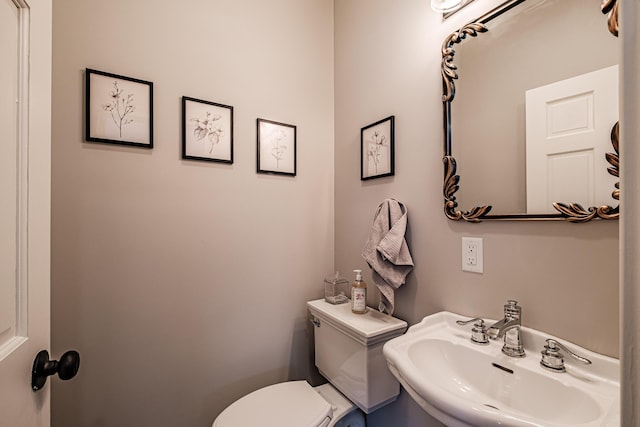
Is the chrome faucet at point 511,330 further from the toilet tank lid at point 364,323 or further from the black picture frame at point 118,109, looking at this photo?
the black picture frame at point 118,109

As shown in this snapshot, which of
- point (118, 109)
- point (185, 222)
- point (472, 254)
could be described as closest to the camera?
point (472, 254)

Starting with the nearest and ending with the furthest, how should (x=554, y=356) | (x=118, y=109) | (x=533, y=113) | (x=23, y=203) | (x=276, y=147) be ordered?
(x=23, y=203), (x=554, y=356), (x=533, y=113), (x=118, y=109), (x=276, y=147)

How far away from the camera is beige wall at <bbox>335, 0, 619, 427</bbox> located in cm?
76

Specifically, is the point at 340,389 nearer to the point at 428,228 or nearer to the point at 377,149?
the point at 428,228

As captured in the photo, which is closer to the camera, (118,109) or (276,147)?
(118,109)

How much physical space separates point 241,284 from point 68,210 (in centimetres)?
76

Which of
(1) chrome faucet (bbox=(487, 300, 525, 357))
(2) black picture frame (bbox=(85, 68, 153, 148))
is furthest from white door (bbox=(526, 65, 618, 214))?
(2) black picture frame (bbox=(85, 68, 153, 148))

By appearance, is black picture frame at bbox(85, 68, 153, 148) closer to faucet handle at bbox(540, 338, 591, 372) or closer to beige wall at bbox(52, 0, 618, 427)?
beige wall at bbox(52, 0, 618, 427)

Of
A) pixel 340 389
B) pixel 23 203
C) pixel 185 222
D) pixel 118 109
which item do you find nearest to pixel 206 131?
pixel 118 109

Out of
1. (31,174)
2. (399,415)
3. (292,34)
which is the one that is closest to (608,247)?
(399,415)

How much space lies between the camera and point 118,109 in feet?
3.71

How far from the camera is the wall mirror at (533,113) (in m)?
0.73

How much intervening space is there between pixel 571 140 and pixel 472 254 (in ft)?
1.48

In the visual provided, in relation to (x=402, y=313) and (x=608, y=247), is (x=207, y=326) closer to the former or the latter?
(x=402, y=313)
